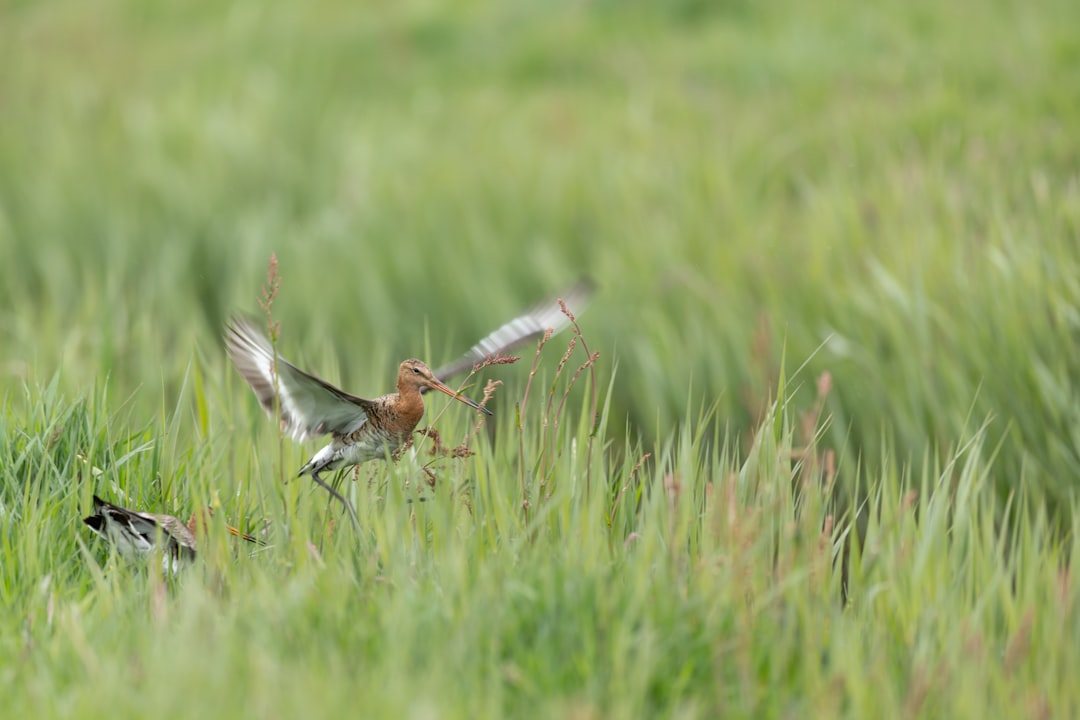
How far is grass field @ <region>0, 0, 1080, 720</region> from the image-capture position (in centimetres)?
234

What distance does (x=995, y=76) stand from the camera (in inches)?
306

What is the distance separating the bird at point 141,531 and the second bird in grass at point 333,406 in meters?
0.30

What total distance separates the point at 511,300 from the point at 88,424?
298 cm

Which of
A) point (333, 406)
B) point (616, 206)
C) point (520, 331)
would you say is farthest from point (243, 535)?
point (616, 206)

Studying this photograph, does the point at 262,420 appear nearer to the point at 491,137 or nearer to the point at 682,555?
the point at 682,555

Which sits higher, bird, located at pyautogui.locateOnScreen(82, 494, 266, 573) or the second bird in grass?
the second bird in grass

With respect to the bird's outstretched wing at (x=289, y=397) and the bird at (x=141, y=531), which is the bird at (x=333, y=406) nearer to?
the bird's outstretched wing at (x=289, y=397)

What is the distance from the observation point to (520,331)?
3.39m

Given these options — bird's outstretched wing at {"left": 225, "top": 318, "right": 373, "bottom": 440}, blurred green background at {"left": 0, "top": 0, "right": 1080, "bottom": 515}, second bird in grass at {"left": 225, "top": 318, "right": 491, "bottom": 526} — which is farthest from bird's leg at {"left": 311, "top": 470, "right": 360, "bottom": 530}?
blurred green background at {"left": 0, "top": 0, "right": 1080, "bottom": 515}

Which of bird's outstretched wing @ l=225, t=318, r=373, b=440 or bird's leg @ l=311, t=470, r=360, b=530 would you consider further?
bird's outstretched wing @ l=225, t=318, r=373, b=440

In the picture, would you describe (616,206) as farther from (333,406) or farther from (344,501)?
(344,501)

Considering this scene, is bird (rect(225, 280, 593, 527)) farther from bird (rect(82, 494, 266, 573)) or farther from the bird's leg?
bird (rect(82, 494, 266, 573))

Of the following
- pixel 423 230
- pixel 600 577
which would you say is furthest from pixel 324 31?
pixel 600 577

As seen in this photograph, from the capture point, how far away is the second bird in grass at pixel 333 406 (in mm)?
2896
